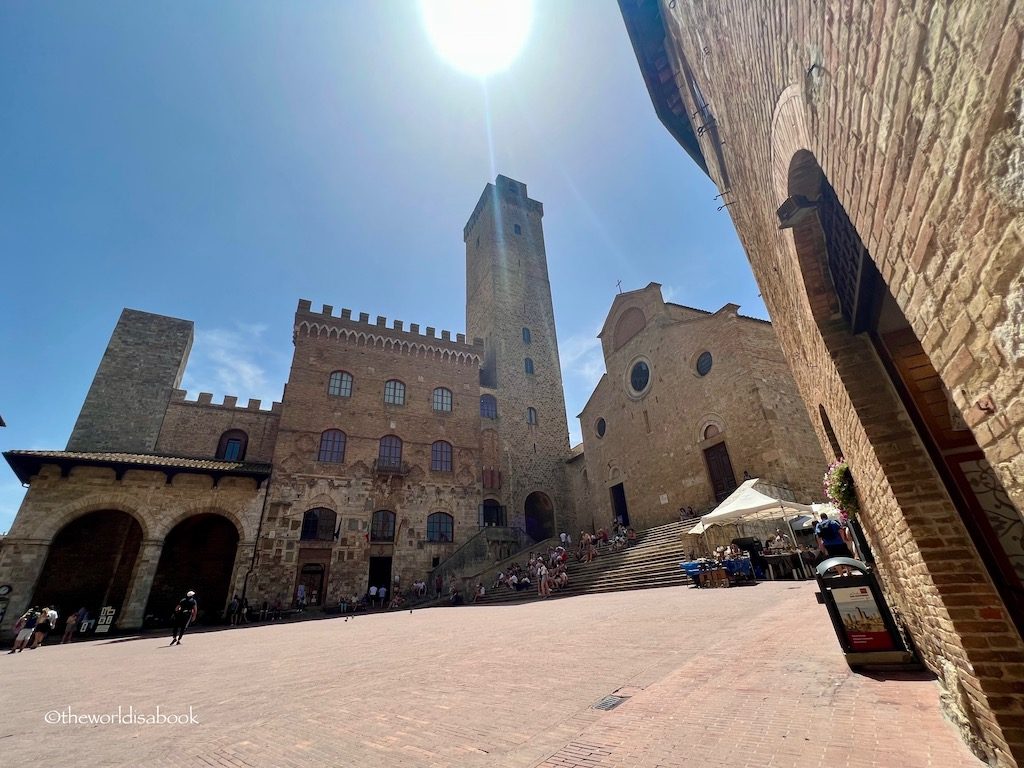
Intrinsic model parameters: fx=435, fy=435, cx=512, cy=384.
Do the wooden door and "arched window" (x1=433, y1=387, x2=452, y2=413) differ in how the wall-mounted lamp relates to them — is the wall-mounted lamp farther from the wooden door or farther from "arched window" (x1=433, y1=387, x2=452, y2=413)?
"arched window" (x1=433, y1=387, x2=452, y2=413)

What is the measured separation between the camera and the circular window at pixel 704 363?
59.0ft

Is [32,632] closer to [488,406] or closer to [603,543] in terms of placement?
[603,543]

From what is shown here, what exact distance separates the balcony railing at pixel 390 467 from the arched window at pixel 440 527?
104 inches

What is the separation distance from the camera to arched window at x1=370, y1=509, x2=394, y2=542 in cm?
1995

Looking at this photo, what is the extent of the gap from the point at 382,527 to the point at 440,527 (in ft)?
9.13

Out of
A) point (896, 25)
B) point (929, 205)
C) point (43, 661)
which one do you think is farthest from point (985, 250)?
point (43, 661)

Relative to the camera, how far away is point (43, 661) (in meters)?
8.77

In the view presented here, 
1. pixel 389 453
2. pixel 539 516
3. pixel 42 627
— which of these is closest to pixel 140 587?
pixel 42 627

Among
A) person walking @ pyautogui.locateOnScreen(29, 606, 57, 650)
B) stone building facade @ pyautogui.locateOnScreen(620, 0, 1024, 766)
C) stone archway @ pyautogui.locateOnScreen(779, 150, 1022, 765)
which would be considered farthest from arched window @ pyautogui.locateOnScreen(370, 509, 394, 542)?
stone archway @ pyautogui.locateOnScreen(779, 150, 1022, 765)

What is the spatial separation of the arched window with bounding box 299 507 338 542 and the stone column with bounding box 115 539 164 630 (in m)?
4.89

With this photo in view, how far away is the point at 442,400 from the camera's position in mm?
24375

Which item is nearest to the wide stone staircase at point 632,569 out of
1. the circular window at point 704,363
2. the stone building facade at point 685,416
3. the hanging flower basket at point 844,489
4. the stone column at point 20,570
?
the stone building facade at point 685,416

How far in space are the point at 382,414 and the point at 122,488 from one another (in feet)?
33.7

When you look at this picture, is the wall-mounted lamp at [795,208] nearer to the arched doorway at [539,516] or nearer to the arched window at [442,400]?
the arched window at [442,400]
